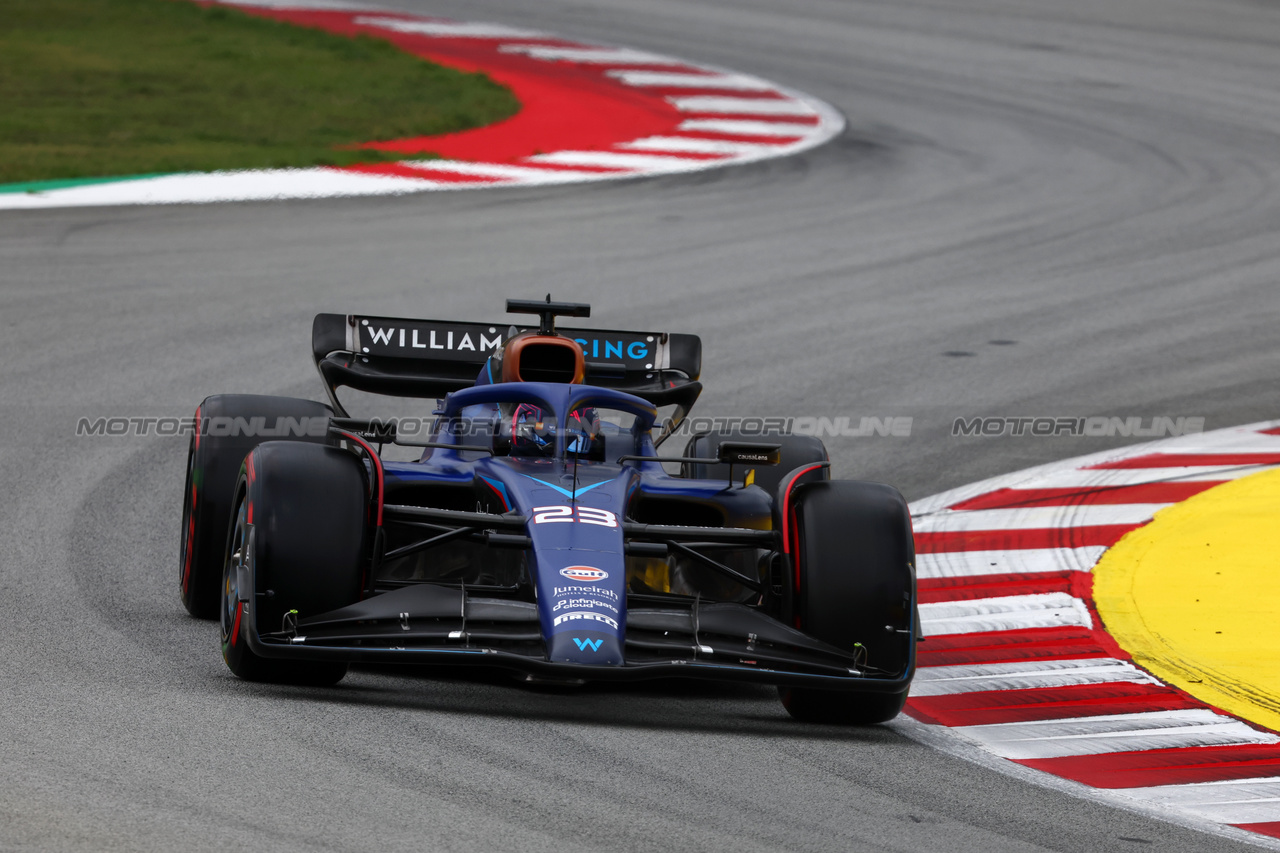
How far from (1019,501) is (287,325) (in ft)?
17.0

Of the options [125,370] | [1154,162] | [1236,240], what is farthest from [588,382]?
[1154,162]

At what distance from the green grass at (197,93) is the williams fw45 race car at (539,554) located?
1025 cm

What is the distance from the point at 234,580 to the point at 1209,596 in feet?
13.6

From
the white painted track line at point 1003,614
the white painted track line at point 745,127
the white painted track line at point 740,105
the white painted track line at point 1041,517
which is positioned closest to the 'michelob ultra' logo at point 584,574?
the white painted track line at point 1003,614

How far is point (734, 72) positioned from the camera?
23.7 metres

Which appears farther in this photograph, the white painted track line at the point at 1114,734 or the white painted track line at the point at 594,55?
the white painted track line at the point at 594,55

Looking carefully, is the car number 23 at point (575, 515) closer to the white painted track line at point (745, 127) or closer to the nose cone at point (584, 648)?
the nose cone at point (584, 648)

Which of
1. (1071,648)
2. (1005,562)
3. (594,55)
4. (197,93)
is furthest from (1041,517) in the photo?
(594,55)

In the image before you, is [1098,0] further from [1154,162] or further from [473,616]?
[473,616]

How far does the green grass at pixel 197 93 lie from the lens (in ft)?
57.7

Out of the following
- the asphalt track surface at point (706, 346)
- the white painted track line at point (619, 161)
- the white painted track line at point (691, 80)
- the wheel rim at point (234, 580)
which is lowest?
the white painted track line at point (691, 80)

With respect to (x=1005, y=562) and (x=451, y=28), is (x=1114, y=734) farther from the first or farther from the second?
(x=451, y=28)

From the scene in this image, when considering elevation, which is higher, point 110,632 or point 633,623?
point 633,623

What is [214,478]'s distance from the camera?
7.11m
